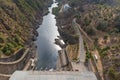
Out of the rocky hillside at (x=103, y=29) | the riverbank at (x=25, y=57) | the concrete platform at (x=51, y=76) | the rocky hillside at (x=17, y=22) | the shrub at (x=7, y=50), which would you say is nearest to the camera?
the concrete platform at (x=51, y=76)

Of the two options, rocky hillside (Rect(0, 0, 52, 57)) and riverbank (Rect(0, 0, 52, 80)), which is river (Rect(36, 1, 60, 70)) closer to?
riverbank (Rect(0, 0, 52, 80))

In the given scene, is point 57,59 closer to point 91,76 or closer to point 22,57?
point 22,57

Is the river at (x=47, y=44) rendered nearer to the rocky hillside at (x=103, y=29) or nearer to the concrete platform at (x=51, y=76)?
the rocky hillside at (x=103, y=29)

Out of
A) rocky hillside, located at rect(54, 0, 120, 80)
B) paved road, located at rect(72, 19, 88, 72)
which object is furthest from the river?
paved road, located at rect(72, 19, 88, 72)

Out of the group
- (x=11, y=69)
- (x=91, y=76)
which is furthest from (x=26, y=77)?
(x=11, y=69)

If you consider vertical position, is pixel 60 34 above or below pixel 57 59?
above

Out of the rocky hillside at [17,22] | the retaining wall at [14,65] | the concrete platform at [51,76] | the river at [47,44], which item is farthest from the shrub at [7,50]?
the concrete platform at [51,76]
